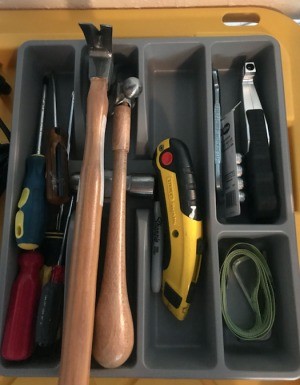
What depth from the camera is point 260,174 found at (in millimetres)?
781

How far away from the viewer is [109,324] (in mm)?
651

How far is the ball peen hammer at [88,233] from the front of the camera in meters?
0.60

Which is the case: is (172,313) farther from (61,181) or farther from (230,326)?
(61,181)

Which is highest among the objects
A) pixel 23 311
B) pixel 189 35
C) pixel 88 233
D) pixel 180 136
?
pixel 189 35

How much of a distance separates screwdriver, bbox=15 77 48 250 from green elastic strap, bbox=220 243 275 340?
1.19ft

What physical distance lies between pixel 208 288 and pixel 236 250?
0.09m

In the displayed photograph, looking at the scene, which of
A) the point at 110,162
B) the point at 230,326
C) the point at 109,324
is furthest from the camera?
the point at 110,162

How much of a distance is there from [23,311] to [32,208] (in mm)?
186

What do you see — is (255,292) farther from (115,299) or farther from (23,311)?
(23,311)

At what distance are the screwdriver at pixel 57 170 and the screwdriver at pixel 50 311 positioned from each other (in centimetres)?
14

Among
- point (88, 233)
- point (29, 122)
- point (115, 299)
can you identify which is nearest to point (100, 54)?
point (29, 122)

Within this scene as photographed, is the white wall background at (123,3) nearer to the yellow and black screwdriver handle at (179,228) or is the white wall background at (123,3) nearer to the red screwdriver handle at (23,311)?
the yellow and black screwdriver handle at (179,228)

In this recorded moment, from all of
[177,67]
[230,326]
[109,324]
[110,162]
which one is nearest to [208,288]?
[230,326]

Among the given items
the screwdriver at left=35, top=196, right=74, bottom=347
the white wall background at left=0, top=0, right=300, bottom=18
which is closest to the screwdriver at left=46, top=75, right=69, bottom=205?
the screwdriver at left=35, top=196, right=74, bottom=347
